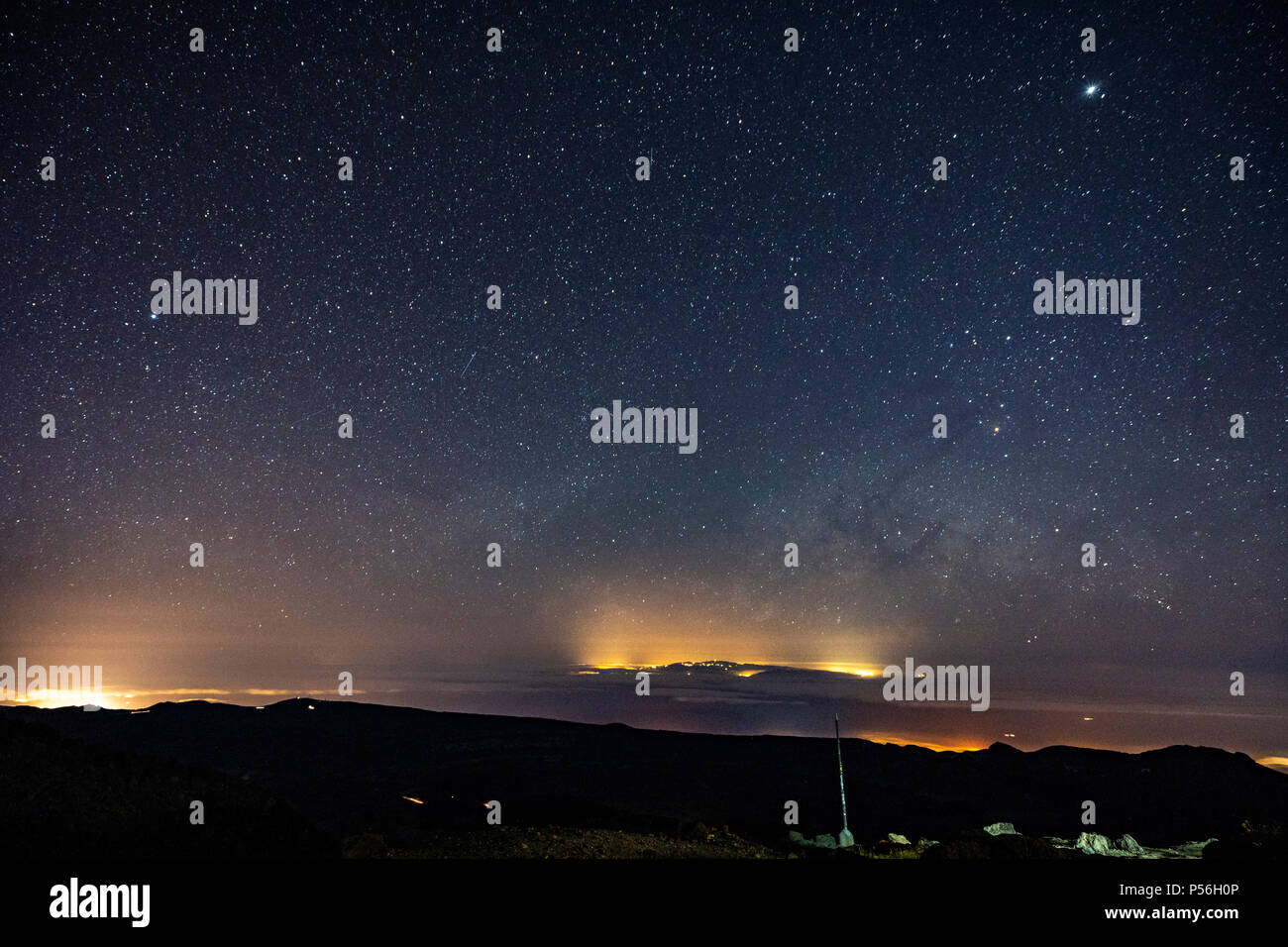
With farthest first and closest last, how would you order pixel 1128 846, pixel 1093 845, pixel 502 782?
1. pixel 502 782
2. pixel 1128 846
3. pixel 1093 845

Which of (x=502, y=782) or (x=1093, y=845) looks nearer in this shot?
(x=1093, y=845)

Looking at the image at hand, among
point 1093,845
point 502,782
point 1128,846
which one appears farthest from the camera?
point 502,782

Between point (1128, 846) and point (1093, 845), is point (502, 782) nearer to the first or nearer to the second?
point (1093, 845)

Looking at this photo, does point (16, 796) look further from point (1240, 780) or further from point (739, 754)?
point (1240, 780)

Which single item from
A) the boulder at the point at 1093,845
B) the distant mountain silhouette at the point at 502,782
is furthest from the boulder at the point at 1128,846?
the distant mountain silhouette at the point at 502,782

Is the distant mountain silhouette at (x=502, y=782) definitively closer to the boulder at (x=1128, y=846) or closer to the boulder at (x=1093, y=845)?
the boulder at (x=1093, y=845)

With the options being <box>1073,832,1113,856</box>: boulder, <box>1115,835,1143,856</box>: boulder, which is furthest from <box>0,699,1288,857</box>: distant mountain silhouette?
<box>1115,835,1143,856</box>: boulder

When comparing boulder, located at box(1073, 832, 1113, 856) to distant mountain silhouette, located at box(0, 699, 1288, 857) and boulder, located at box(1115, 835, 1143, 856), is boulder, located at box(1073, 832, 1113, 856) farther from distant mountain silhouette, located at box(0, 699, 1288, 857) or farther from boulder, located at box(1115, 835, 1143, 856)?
distant mountain silhouette, located at box(0, 699, 1288, 857)

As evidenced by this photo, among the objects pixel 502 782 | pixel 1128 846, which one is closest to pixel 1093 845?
pixel 1128 846
